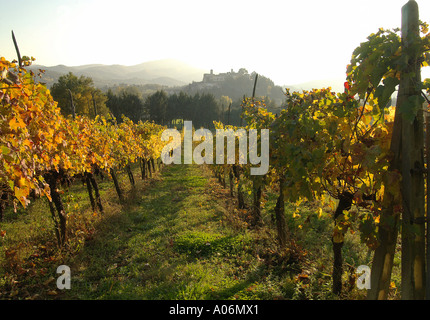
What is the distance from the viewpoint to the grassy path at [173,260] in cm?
421

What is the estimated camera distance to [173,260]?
5430 millimetres

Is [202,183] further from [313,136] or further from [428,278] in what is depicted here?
[428,278]

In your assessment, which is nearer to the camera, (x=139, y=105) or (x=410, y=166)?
(x=410, y=166)

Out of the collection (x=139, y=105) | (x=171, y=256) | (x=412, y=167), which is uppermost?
(x=139, y=105)

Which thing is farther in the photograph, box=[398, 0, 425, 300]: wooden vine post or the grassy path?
the grassy path

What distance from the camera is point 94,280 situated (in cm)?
489

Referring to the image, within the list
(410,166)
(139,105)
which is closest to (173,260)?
(410,166)

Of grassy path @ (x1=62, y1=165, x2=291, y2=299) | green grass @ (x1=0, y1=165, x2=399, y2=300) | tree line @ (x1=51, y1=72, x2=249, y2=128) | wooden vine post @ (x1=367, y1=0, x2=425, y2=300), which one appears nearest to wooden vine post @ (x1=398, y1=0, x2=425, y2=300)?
wooden vine post @ (x1=367, y1=0, x2=425, y2=300)

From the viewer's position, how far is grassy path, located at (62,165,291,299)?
421cm

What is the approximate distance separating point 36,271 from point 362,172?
5.95 metres

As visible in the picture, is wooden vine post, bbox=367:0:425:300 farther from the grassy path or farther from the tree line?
the tree line

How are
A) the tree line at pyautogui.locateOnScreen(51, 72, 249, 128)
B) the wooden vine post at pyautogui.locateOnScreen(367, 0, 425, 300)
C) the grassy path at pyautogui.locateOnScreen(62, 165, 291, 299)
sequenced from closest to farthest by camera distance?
the wooden vine post at pyautogui.locateOnScreen(367, 0, 425, 300) < the grassy path at pyautogui.locateOnScreen(62, 165, 291, 299) < the tree line at pyautogui.locateOnScreen(51, 72, 249, 128)

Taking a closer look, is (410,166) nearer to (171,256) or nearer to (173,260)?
(173,260)
